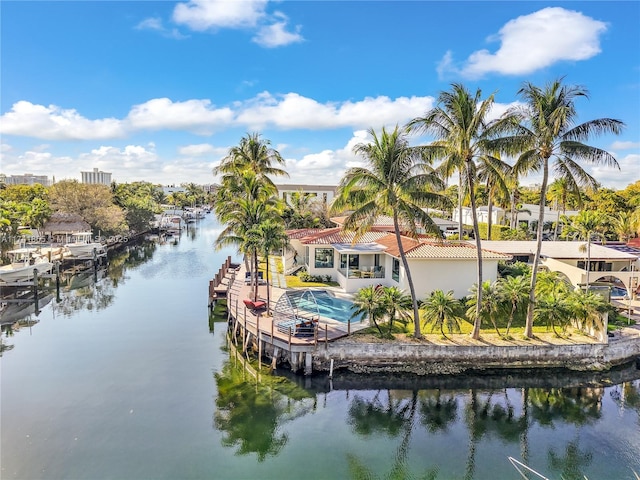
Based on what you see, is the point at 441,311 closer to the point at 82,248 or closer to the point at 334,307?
the point at 334,307

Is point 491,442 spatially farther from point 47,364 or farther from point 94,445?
point 47,364

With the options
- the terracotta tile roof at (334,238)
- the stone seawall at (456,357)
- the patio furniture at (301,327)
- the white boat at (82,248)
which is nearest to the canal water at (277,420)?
the stone seawall at (456,357)

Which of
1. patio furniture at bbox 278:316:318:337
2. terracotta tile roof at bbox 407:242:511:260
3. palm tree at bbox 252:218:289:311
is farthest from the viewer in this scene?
terracotta tile roof at bbox 407:242:511:260

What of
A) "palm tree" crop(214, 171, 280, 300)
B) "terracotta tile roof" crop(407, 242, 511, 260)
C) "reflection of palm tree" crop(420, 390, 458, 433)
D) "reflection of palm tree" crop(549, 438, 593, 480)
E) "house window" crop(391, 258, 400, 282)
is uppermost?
"palm tree" crop(214, 171, 280, 300)

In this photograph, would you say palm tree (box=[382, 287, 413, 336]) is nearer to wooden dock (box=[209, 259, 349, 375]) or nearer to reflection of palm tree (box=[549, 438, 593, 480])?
wooden dock (box=[209, 259, 349, 375])

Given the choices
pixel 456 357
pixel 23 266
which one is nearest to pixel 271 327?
pixel 456 357

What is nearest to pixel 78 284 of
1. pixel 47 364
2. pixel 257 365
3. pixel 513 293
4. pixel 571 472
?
pixel 47 364

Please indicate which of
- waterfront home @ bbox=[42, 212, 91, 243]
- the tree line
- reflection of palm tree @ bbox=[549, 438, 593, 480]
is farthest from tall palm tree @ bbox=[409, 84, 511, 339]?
waterfront home @ bbox=[42, 212, 91, 243]

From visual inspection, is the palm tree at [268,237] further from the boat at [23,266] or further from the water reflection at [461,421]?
the boat at [23,266]
